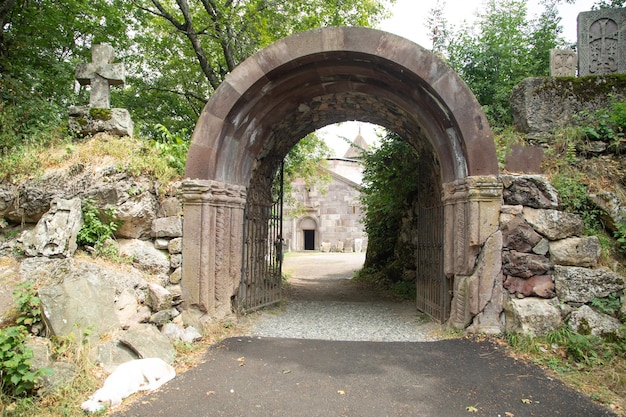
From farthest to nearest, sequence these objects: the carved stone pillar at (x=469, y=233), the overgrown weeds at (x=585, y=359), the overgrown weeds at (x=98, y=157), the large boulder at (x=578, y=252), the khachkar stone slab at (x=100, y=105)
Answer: the khachkar stone slab at (x=100, y=105) → the overgrown weeds at (x=98, y=157) → the carved stone pillar at (x=469, y=233) → the large boulder at (x=578, y=252) → the overgrown weeds at (x=585, y=359)

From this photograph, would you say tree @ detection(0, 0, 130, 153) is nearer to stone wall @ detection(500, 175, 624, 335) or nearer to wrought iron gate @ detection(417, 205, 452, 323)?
wrought iron gate @ detection(417, 205, 452, 323)

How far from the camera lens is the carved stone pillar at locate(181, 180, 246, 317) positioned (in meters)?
5.25

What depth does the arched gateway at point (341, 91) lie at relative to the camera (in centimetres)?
506

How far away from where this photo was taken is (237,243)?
5.76 m

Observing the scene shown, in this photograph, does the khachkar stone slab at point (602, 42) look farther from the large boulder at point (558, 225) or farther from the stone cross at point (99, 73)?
the stone cross at point (99, 73)

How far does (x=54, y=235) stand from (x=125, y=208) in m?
0.84

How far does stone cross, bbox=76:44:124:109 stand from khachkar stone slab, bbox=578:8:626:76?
6.98 metres

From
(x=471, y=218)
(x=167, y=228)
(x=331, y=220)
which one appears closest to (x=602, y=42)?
(x=471, y=218)

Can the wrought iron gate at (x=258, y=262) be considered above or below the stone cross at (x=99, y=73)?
below

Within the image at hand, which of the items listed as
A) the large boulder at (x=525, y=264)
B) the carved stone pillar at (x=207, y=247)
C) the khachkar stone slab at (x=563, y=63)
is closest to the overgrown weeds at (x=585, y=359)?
the large boulder at (x=525, y=264)

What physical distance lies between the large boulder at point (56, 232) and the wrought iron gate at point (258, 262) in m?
2.29

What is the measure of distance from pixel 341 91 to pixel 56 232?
422 centimetres

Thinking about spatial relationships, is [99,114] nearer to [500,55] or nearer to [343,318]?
[343,318]

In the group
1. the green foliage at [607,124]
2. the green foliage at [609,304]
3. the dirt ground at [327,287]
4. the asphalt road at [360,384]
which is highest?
the green foliage at [607,124]
